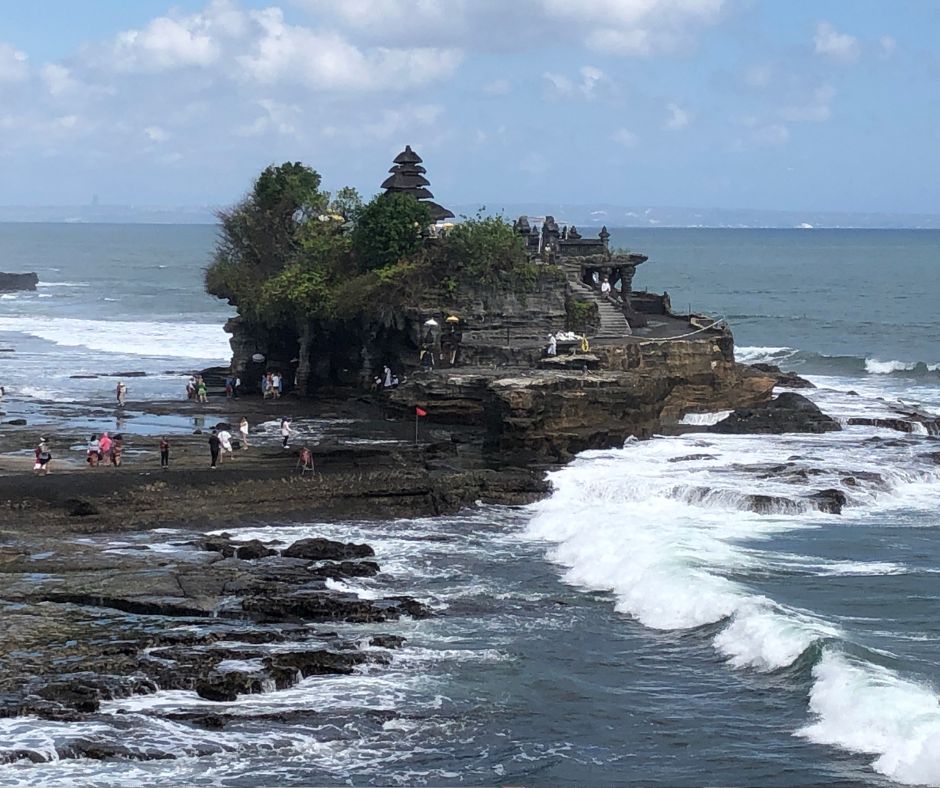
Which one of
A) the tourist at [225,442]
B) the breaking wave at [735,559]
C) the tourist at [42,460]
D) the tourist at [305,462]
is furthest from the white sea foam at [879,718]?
the tourist at [42,460]

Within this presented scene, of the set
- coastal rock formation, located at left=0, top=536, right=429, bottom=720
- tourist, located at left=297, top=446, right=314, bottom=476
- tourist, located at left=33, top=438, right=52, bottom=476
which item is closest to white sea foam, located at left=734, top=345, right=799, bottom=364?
tourist, located at left=297, top=446, right=314, bottom=476

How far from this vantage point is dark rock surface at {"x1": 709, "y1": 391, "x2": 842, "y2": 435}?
4956cm

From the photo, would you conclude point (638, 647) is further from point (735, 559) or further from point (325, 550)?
point (325, 550)

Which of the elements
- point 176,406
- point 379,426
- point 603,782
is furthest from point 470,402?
point 603,782

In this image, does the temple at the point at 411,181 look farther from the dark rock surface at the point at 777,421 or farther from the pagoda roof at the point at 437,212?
the dark rock surface at the point at 777,421

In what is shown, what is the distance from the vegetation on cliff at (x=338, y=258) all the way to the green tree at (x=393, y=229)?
0.12ft

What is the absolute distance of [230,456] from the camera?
42.2 m

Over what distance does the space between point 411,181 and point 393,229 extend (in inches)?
182

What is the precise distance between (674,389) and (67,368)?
29343mm

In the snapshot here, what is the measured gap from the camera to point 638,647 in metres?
28.0

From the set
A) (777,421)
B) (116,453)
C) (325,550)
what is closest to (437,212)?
(777,421)

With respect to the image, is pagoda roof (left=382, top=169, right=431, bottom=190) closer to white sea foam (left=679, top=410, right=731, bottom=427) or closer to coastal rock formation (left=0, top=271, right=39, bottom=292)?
white sea foam (left=679, top=410, right=731, bottom=427)

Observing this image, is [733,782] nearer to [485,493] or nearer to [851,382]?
[485,493]

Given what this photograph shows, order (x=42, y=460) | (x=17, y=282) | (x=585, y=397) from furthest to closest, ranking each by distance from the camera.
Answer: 1. (x=17, y=282)
2. (x=585, y=397)
3. (x=42, y=460)
